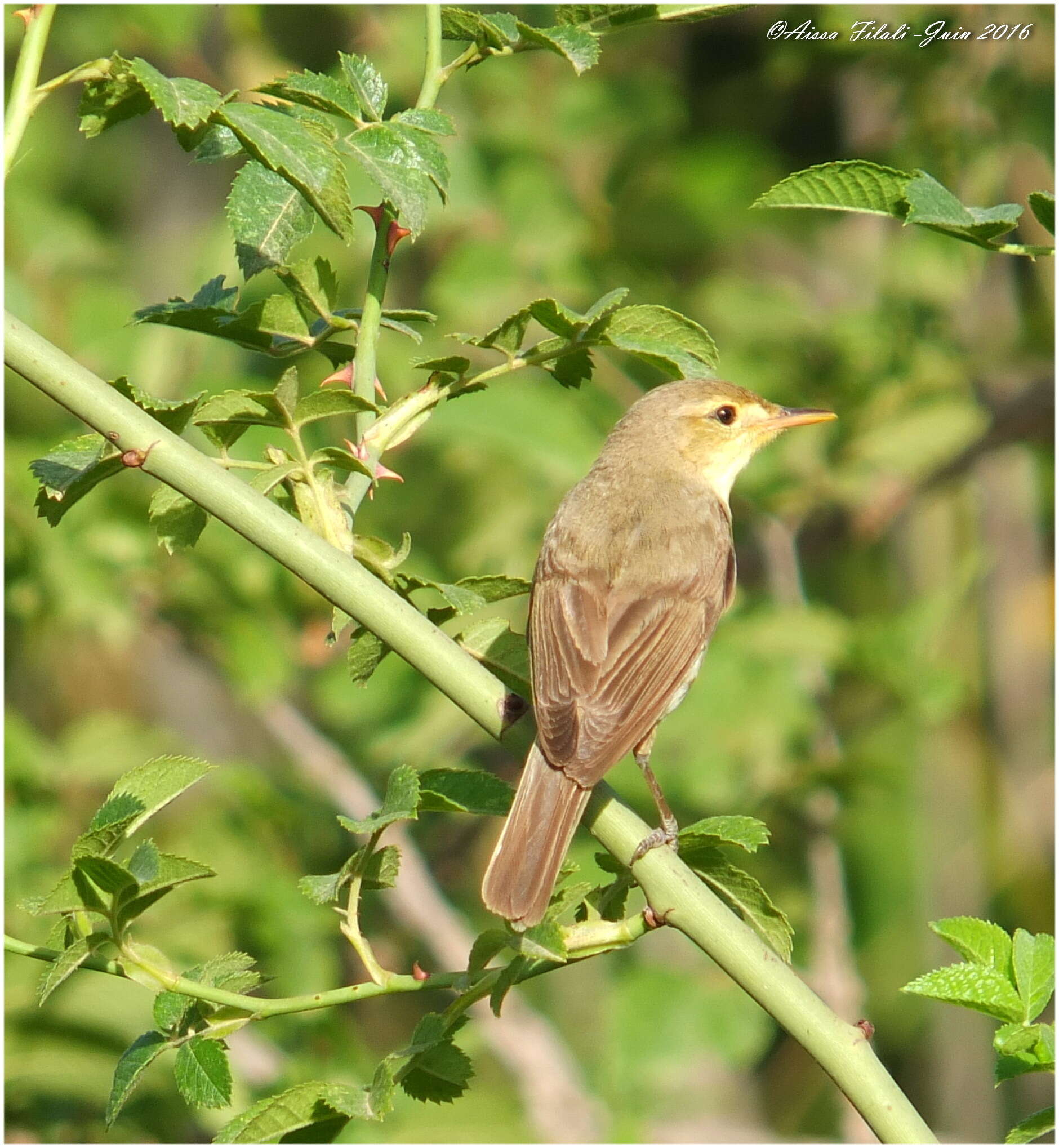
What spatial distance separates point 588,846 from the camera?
530 cm

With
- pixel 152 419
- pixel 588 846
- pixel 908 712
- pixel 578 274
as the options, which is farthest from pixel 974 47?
pixel 152 419

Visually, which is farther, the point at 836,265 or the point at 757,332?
the point at 836,265

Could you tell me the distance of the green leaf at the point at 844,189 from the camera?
1809mm

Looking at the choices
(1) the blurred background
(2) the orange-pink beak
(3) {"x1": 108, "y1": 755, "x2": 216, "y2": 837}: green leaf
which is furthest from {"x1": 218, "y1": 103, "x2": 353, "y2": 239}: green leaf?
(2) the orange-pink beak

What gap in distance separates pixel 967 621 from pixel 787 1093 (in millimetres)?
2448

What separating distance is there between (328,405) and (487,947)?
75cm

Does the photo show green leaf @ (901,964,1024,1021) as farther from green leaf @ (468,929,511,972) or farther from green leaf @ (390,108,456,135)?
green leaf @ (390,108,456,135)

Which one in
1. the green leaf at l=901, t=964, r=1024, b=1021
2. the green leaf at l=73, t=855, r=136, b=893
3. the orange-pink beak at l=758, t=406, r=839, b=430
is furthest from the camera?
the orange-pink beak at l=758, t=406, r=839, b=430

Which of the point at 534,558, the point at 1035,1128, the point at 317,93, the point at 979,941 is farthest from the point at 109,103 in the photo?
the point at 534,558

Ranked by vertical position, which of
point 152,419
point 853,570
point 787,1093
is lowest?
point 787,1093

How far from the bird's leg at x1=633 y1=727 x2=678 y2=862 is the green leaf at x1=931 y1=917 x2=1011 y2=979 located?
1.19 feet

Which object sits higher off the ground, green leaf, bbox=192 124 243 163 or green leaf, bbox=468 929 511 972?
green leaf, bbox=192 124 243 163

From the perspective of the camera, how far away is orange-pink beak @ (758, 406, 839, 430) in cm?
379

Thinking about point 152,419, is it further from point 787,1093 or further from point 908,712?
point 787,1093
